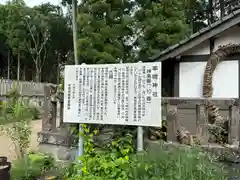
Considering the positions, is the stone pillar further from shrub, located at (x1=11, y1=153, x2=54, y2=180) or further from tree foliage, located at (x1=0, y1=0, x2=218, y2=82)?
tree foliage, located at (x1=0, y1=0, x2=218, y2=82)

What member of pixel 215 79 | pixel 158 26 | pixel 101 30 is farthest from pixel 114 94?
pixel 158 26

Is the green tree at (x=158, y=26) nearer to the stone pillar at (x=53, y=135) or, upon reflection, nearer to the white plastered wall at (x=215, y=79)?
the white plastered wall at (x=215, y=79)

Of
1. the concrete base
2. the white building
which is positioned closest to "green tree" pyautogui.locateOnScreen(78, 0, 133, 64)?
the white building

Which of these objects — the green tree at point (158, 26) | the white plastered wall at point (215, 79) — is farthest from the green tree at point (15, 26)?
the white plastered wall at point (215, 79)

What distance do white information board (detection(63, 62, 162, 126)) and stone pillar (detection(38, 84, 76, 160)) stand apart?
1077 mm

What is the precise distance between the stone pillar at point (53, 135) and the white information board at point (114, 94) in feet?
3.53

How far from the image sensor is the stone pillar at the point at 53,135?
4965 millimetres

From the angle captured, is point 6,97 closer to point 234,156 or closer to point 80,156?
point 80,156

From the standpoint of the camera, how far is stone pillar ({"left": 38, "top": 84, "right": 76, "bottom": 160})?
4.96m

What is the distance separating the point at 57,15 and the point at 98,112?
93.4 ft

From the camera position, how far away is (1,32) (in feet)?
94.5

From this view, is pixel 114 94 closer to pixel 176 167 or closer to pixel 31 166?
pixel 176 167

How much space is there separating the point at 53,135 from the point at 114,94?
1922 mm

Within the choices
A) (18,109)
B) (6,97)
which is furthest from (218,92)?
(6,97)
